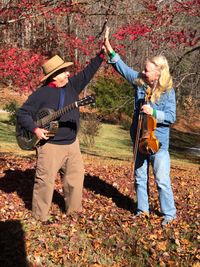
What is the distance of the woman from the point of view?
16.0 ft

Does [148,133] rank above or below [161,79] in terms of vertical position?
below

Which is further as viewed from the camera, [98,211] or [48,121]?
[98,211]

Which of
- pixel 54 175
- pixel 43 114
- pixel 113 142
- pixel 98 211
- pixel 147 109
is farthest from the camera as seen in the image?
pixel 113 142

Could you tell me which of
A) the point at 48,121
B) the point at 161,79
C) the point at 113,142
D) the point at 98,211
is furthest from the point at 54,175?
the point at 113,142

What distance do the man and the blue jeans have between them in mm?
771

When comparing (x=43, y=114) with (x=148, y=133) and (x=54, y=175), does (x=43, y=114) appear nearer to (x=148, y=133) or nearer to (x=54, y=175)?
(x=54, y=175)

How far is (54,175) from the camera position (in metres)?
5.31

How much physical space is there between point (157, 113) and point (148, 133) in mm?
286

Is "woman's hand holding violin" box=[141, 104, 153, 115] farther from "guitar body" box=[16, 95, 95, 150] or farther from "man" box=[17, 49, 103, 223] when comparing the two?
"man" box=[17, 49, 103, 223]

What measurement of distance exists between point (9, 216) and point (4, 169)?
2633mm

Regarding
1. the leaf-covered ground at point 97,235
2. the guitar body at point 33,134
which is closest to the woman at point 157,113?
the leaf-covered ground at point 97,235

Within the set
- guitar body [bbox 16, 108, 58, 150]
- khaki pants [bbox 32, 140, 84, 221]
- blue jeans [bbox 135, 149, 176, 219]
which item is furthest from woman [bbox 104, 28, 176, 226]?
guitar body [bbox 16, 108, 58, 150]

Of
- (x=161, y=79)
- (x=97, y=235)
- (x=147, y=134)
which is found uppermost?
(x=161, y=79)

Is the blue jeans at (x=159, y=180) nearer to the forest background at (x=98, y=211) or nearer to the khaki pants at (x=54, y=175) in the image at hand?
the forest background at (x=98, y=211)
